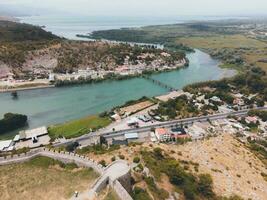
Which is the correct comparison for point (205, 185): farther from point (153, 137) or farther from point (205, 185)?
point (153, 137)

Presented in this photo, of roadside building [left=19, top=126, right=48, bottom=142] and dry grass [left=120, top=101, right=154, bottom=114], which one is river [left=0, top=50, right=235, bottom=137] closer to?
dry grass [left=120, top=101, right=154, bottom=114]

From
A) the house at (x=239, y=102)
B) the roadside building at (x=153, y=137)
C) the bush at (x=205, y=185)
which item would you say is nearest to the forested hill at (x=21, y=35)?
the house at (x=239, y=102)

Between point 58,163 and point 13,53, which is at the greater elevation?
point 58,163

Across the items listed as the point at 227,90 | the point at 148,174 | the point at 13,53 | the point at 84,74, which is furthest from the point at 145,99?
the point at 13,53

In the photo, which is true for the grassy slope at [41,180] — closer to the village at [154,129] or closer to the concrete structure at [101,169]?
the concrete structure at [101,169]

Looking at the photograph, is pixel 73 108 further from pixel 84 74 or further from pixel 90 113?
pixel 84 74

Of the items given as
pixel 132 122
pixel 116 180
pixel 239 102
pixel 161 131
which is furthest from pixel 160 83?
pixel 116 180
